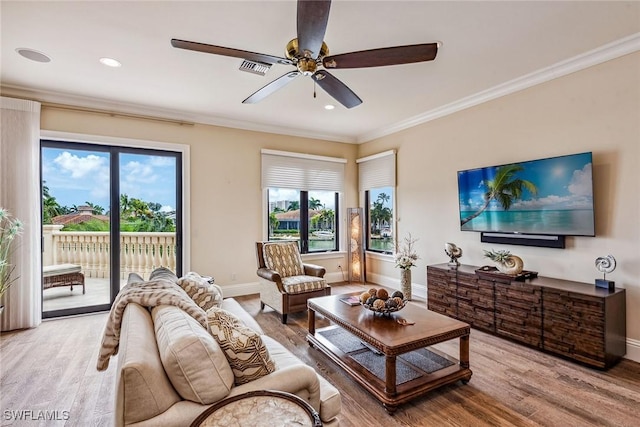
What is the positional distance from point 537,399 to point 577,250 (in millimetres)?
1607

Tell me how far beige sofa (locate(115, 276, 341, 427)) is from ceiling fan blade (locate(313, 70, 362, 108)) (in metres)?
1.93

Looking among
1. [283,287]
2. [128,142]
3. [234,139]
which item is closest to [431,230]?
[283,287]

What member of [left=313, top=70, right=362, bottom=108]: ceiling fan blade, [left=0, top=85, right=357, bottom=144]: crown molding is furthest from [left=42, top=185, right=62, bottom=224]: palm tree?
[left=313, top=70, right=362, bottom=108]: ceiling fan blade

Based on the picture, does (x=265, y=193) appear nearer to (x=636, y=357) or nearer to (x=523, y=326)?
(x=523, y=326)

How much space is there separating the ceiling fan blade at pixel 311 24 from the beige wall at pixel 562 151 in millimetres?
2665

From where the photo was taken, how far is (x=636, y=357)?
2.66 meters

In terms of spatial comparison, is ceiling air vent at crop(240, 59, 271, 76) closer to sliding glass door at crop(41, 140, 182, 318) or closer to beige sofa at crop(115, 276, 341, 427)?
beige sofa at crop(115, 276, 341, 427)

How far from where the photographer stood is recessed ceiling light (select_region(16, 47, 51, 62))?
2.74m

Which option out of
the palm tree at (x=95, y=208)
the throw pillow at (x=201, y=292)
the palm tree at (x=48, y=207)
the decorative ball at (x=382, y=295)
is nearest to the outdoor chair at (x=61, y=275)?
the palm tree at (x=48, y=207)

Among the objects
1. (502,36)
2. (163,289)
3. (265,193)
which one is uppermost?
(502,36)

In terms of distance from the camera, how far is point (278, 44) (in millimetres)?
2672

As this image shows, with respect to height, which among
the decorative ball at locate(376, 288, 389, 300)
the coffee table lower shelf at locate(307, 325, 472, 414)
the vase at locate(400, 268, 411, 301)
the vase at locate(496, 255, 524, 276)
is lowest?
the coffee table lower shelf at locate(307, 325, 472, 414)

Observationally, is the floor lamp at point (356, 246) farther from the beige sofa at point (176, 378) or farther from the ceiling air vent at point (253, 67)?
the beige sofa at point (176, 378)

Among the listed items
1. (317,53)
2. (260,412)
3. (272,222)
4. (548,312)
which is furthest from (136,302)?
(272,222)
